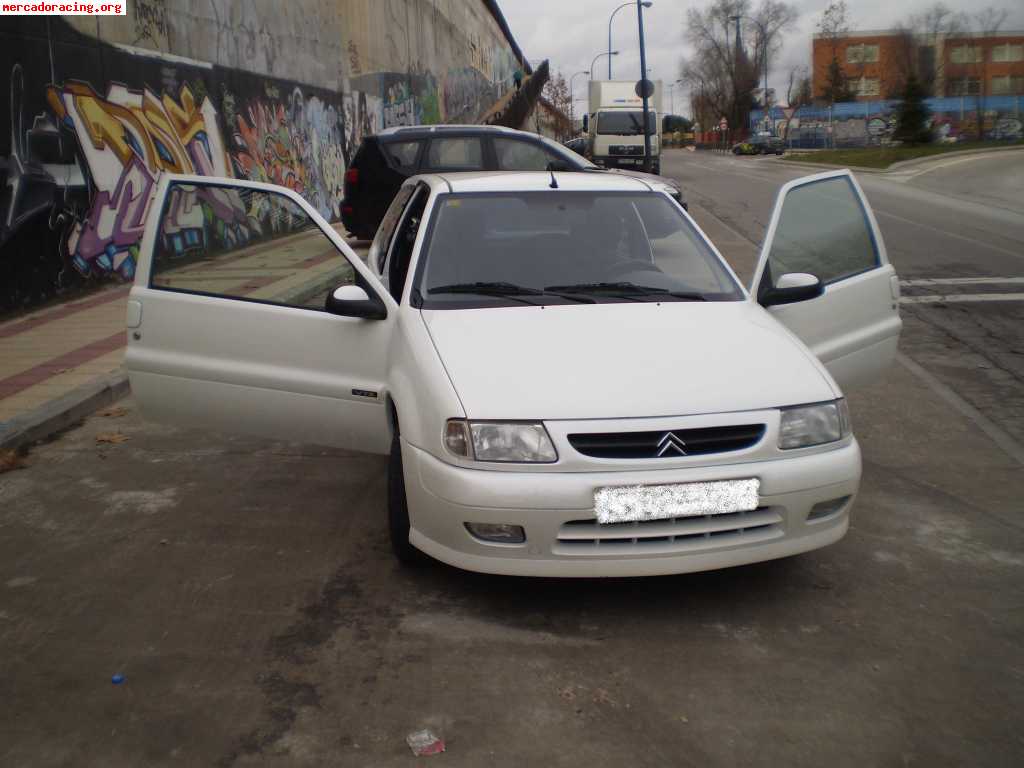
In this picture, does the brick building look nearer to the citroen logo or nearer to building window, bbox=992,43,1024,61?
building window, bbox=992,43,1024,61

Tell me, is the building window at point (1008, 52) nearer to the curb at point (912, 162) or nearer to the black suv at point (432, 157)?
the curb at point (912, 162)

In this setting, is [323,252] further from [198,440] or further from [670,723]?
[670,723]

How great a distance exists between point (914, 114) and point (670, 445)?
53.1 meters

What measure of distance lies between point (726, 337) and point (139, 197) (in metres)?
10.2

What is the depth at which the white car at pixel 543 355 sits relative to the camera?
3697mm

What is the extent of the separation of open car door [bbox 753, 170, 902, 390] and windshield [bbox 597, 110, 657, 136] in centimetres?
3099

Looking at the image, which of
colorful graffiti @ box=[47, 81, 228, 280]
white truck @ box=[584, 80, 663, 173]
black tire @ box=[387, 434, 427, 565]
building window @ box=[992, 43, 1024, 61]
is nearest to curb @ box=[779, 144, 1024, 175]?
white truck @ box=[584, 80, 663, 173]

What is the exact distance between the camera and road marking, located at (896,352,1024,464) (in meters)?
5.96

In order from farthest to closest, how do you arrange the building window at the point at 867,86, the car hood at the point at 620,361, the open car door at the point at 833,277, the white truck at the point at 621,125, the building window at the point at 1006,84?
the building window at the point at 867,86, the building window at the point at 1006,84, the white truck at the point at 621,125, the open car door at the point at 833,277, the car hood at the point at 620,361

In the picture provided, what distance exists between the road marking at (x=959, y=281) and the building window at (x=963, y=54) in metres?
95.1

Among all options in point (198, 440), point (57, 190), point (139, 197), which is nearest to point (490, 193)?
point (198, 440)

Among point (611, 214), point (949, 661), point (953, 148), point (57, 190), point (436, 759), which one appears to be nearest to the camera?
point (436, 759)

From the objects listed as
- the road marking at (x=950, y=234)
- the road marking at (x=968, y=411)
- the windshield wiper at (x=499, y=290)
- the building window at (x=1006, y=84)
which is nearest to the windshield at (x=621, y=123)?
the road marking at (x=950, y=234)

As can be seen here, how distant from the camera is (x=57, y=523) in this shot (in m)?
4.99
